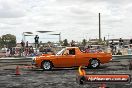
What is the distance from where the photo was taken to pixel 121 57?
35.2 metres

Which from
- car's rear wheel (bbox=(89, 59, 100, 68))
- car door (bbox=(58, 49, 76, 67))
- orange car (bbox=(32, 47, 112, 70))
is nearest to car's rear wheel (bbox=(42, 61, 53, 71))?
orange car (bbox=(32, 47, 112, 70))

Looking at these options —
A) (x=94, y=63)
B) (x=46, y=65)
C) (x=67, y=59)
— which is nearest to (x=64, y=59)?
(x=67, y=59)

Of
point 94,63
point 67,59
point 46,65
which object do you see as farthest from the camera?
point 94,63

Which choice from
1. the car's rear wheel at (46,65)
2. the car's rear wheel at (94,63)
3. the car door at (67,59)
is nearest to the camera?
the car door at (67,59)

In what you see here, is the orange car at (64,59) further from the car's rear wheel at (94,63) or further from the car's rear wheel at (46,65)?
the car's rear wheel at (94,63)

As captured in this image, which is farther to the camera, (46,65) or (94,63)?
(94,63)

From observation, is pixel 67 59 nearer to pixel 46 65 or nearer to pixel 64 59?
pixel 64 59

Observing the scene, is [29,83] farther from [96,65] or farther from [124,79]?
[96,65]

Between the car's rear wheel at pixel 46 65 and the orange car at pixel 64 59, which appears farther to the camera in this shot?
the car's rear wheel at pixel 46 65

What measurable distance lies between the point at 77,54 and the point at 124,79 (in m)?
16.1

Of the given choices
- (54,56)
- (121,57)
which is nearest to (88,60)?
(54,56)

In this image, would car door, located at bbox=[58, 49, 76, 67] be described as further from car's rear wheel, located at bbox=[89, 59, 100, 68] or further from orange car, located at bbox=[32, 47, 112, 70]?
car's rear wheel, located at bbox=[89, 59, 100, 68]

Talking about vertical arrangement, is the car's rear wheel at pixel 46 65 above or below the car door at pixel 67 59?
below

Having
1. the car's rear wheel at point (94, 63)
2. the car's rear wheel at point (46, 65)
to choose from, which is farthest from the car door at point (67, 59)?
the car's rear wheel at point (94, 63)
